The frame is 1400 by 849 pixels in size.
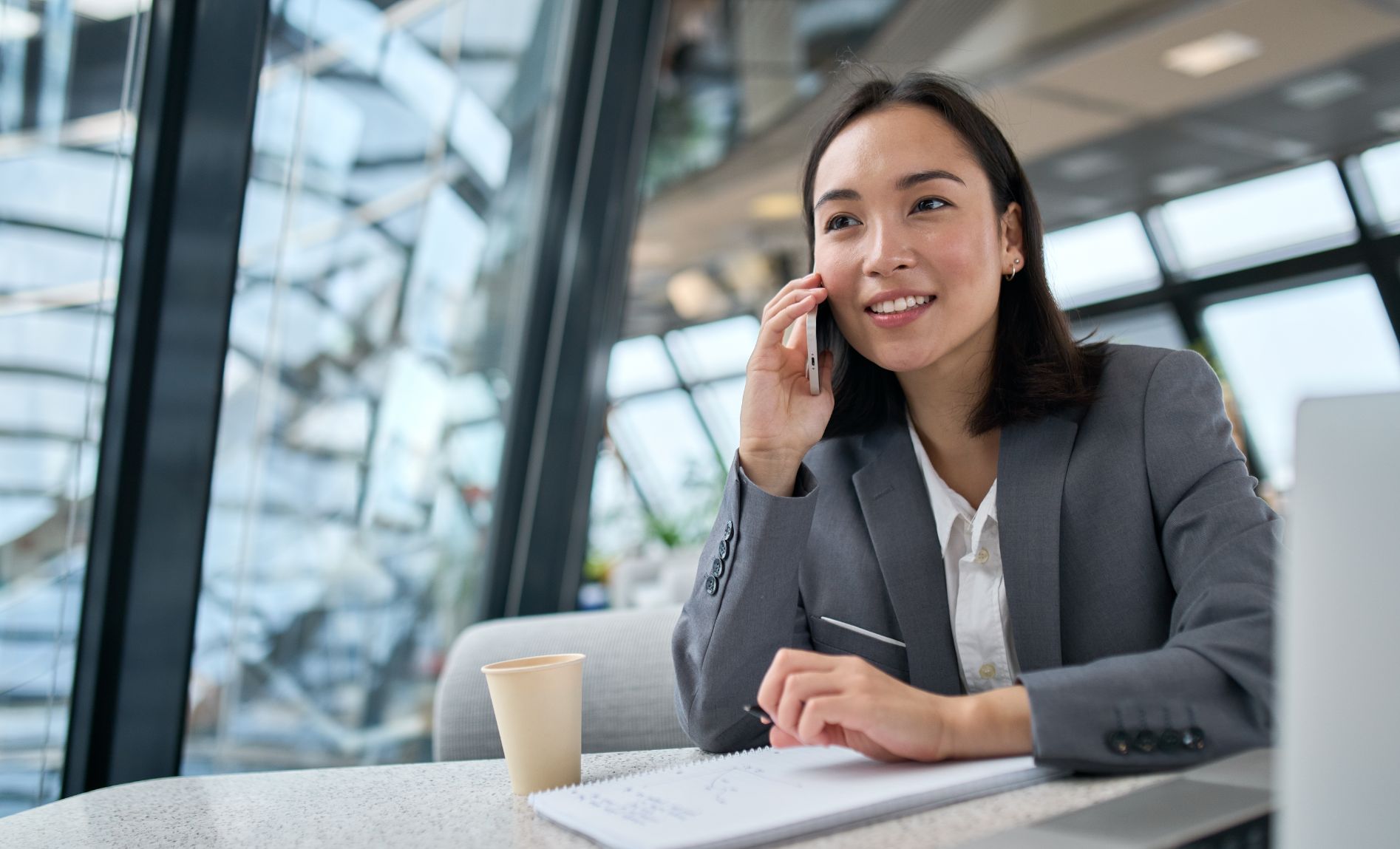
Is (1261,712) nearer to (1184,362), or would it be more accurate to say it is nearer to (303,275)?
(1184,362)

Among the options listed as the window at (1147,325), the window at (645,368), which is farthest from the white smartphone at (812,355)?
the window at (645,368)

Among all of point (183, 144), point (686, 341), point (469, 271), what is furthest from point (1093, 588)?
point (686, 341)

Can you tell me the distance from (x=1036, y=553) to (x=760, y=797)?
57cm

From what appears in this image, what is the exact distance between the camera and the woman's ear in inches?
60.1

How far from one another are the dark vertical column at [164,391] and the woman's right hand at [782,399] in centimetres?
100

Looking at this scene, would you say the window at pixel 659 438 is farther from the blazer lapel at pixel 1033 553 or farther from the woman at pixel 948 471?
the blazer lapel at pixel 1033 553

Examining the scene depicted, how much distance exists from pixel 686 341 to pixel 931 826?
8830 mm

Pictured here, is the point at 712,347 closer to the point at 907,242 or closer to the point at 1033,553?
the point at 907,242

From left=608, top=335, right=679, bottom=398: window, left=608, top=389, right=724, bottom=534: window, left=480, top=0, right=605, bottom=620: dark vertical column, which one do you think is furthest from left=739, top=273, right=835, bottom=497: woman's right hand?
left=608, top=335, right=679, bottom=398: window

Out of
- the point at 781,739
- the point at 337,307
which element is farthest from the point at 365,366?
the point at 781,739

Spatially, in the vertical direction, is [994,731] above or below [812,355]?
below

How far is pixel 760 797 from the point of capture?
31.3 inches

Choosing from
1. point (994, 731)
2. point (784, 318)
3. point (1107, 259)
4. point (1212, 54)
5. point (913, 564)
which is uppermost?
point (1212, 54)

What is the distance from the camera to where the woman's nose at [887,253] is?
4.41ft
